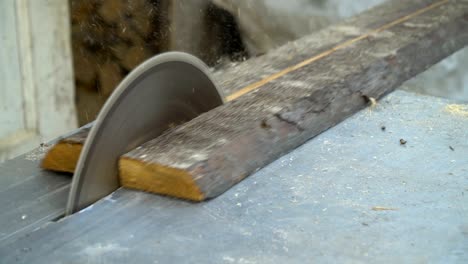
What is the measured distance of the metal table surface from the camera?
125cm

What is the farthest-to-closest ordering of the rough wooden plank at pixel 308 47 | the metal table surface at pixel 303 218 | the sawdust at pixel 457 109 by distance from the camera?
the rough wooden plank at pixel 308 47 → the sawdust at pixel 457 109 → the metal table surface at pixel 303 218

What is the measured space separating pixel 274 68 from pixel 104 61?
1743 millimetres

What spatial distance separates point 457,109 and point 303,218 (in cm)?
80

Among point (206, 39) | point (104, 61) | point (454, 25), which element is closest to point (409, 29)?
point (454, 25)

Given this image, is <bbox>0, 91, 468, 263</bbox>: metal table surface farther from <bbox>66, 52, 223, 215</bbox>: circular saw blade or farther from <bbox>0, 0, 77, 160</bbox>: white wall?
<bbox>0, 0, 77, 160</bbox>: white wall

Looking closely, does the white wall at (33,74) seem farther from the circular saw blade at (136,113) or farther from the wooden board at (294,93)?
the circular saw blade at (136,113)

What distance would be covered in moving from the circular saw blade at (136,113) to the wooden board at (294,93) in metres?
0.04

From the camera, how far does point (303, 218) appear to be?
138cm

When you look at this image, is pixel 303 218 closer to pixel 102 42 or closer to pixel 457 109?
pixel 457 109

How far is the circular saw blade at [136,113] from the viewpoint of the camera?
142cm

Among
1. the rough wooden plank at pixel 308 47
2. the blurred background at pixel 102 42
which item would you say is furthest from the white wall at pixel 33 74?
the rough wooden plank at pixel 308 47

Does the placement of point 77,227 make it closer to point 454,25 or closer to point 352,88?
point 352,88

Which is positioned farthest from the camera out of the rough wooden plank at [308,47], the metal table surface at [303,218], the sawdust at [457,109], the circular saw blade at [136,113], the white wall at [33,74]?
the white wall at [33,74]

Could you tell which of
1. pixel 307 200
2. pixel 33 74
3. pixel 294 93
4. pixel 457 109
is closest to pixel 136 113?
pixel 307 200
